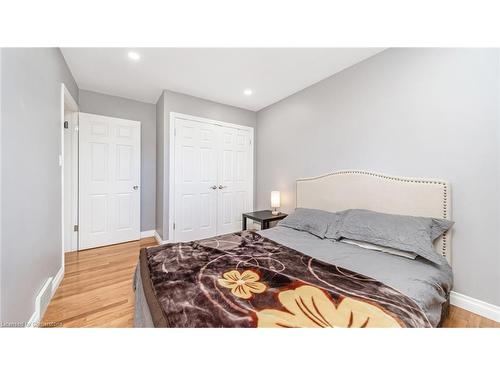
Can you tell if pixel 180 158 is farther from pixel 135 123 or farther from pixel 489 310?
pixel 489 310

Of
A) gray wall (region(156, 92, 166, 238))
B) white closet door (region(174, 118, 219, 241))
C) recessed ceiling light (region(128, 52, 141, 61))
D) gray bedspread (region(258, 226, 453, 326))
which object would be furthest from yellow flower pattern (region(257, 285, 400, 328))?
gray wall (region(156, 92, 166, 238))

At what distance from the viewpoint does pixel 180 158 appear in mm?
3078

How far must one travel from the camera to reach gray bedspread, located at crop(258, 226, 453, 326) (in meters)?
1.09

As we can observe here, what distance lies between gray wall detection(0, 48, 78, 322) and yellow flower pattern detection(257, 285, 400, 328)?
146 cm

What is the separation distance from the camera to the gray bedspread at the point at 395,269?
109 centimetres

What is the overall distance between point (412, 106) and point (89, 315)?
330 centimetres

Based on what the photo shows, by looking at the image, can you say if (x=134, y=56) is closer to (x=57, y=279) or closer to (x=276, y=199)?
(x=57, y=279)

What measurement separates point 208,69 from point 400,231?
2621 mm

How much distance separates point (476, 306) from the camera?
1521mm

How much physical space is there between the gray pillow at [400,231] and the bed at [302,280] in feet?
0.31

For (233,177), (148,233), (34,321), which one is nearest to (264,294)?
(34,321)

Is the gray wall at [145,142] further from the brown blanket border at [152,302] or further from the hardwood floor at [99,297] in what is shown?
the brown blanket border at [152,302]

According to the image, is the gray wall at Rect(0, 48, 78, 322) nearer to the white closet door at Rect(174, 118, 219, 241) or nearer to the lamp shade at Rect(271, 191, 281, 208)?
the white closet door at Rect(174, 118, 219, 241)
